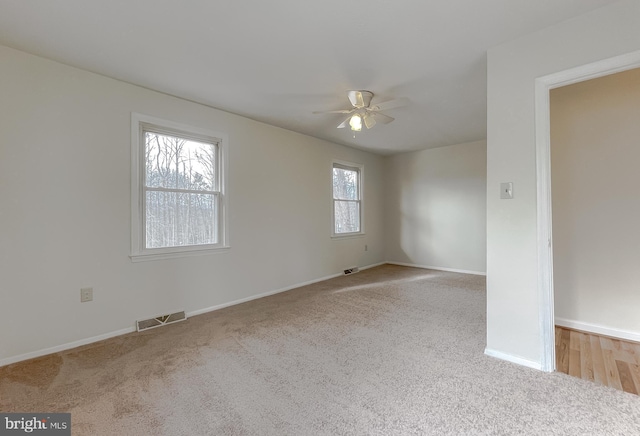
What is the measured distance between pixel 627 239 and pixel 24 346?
17.3ft

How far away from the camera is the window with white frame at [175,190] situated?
9.55ft

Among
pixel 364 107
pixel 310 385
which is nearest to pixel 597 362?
pixel 310 385

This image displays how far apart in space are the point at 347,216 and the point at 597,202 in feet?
11.9

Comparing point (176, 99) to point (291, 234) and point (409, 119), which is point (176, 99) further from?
point (409, 119)

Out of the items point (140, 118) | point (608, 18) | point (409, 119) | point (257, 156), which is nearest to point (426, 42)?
point (608, 18)

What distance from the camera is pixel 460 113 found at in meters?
3.72

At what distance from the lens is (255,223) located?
12.9ft

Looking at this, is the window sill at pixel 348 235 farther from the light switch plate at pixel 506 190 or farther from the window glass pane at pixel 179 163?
the light switch plate at pixel 506 190

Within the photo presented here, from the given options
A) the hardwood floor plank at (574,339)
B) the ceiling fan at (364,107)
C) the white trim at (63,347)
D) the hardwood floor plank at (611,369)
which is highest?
the ceiling fan at (364,107)

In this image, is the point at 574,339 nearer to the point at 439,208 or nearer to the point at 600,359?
the point at 600,359

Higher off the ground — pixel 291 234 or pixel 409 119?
pixel 409 119

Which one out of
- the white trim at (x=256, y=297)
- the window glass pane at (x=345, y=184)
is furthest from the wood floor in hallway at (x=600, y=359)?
the window glass pane at (x=345, y=184)

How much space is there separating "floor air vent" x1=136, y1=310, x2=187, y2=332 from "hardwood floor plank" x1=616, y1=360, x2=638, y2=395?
12.3 ft

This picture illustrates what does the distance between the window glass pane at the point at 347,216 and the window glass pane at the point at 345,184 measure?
0.42 ft
